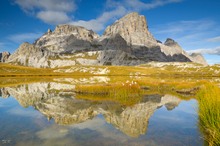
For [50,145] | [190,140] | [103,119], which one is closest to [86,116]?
[103,119]

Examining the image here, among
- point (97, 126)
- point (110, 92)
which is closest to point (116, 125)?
point (97, 126)

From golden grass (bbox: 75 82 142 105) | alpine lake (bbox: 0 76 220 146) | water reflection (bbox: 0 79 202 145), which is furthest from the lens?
golden grass (bbox: 75 82 142 105)

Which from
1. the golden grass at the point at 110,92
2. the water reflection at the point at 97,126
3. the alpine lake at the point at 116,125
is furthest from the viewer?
the golden grass at the point at 110,92

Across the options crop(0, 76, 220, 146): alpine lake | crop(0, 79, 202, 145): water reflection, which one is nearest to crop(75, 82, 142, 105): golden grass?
crop(0, 76, 220, 146): alpine lake

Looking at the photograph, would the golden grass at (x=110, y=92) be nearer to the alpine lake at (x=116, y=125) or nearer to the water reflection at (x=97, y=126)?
the alpine lake at (x=116, y=125)

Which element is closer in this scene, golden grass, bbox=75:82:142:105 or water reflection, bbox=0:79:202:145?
water reflection, bbox=0:79:202:145

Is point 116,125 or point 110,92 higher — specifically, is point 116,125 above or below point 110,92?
below

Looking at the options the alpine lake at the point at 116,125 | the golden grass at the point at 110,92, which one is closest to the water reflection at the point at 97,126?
the alpine lake at the point at 116,125

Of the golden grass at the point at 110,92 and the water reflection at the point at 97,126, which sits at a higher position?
the golden grass at the point at 110,92

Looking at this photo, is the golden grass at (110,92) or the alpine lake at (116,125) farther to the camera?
the golden grass at (110,92)

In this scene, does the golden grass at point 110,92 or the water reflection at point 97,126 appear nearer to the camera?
the water reflection at point 97,126

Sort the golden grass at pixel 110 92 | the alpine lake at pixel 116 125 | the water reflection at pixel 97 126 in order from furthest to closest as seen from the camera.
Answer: the golden grass at pixel 110 92 → the water reflection at pixel 97 126 → the alpine lake at pixel 116 125

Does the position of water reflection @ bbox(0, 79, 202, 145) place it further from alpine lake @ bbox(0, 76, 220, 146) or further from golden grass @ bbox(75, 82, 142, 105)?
golden grass @ bbox(75, 82, 142, 105)

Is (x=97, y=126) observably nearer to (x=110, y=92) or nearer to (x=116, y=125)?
(x=116, y=125)
